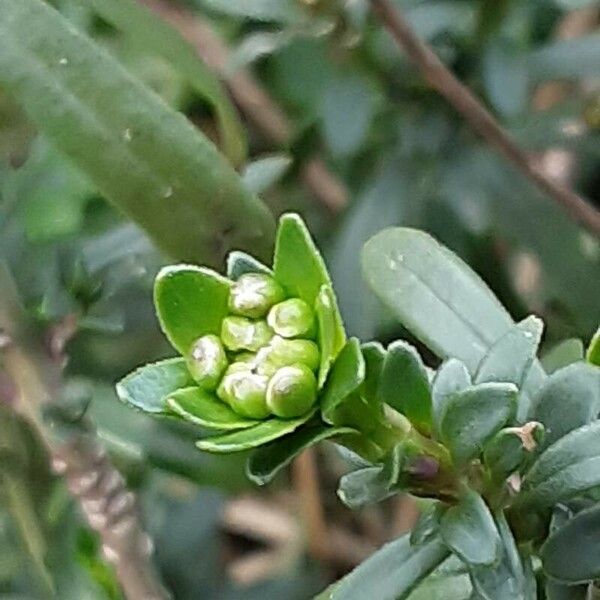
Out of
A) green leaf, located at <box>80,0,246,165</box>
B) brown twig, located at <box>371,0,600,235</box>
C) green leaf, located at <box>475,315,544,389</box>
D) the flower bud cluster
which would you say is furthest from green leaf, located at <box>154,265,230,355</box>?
brown twig, located at <box>371,0,600,235</box>

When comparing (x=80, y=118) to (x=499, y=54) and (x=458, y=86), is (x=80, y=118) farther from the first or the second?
(x=499, y=54)

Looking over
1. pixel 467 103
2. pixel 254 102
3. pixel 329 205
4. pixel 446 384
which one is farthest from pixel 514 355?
pixel 254 102

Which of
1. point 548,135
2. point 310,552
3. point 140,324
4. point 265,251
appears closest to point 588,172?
point 548,135

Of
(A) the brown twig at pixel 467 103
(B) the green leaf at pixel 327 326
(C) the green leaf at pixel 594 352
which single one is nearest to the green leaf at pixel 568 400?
(C) the green leaf at pixel 594 352

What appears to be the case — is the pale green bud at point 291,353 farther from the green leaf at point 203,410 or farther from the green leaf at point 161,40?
the green leaf at point 161,40

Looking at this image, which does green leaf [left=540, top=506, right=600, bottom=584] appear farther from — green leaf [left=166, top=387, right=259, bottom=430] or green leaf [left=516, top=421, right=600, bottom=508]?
green leaf [left=166, top=387, right=259, bottom=430]
